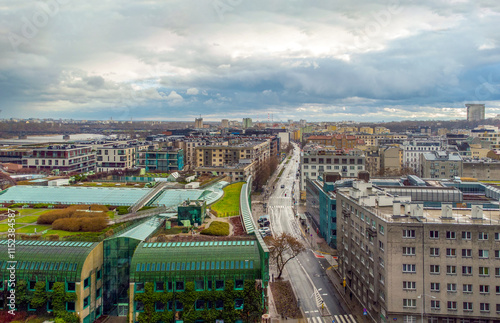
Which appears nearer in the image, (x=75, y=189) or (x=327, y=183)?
Result: (x=75, y=189)

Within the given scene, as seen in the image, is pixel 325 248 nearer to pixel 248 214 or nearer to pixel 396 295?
pixel 248 214

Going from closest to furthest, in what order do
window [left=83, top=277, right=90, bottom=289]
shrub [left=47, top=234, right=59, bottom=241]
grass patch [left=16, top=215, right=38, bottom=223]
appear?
window [left=83, top=277, right=90, bottom=289], shrub [left=47, top=234, right=59, bottom=241], grass patch [left=16, top=215, right=38, bottom=223]

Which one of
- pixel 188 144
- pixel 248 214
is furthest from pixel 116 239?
pixel 188 144

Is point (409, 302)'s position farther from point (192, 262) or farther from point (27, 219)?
point (27, 219)

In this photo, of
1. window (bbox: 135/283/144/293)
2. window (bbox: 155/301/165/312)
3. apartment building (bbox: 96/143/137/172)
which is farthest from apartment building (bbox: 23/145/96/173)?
window (bbox: 155/301/165/312)

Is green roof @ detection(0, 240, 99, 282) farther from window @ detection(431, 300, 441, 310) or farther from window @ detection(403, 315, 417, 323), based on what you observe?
window @ detection(431, 300, 441, 310)

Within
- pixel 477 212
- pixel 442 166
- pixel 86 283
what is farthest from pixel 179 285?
pixel 442 166

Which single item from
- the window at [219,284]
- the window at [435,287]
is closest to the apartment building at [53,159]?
the window at [219,284]
